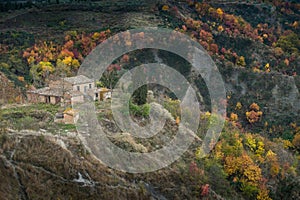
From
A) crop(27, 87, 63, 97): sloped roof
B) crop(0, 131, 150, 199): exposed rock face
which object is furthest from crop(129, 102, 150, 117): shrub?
crop(0, 131, 150, 199): exposed rock face

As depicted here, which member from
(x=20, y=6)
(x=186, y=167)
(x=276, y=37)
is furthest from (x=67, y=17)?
(x=186, y=167)

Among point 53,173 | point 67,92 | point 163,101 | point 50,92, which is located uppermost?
point 67,92

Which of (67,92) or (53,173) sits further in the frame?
(67,92)

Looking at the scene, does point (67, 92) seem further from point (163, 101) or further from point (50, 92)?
point (163, 101)

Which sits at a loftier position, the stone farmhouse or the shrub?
the stone farmhouse

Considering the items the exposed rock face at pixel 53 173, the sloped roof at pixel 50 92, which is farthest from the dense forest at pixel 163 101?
the sloped roof at pixel 50 92

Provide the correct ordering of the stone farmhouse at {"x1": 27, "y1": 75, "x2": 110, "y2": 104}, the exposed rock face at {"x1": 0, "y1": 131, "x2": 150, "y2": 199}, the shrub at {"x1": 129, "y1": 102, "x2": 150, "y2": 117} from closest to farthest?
the exposed rock face at {"x1": 0, "y1": 131, "x2": 150, "y2": 199} → the stone farmhouse at {"x1": 27, "y1": 75, "x2": 110, "y2": 104} → the shrub at {"x1": 129, "y1": 102, "x2": 150, "y2": 117}

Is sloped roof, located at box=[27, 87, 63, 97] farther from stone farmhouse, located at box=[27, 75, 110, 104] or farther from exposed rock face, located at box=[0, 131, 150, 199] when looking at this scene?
exposed rock face, located at box=[0, 131, 150, 199]

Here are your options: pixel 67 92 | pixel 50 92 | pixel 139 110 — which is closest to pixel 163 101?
pixel 139 110
